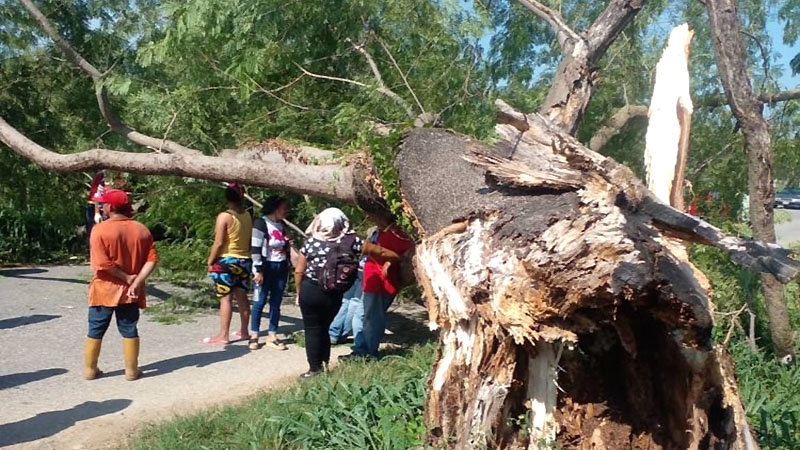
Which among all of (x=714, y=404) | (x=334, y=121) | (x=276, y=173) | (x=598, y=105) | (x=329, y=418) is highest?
(x=598, y=105)

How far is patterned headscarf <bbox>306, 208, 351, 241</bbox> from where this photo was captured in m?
6.61

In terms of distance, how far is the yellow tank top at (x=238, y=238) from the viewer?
7699mm

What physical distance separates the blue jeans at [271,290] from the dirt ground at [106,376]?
30 centimetres

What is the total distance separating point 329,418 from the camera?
482 cm

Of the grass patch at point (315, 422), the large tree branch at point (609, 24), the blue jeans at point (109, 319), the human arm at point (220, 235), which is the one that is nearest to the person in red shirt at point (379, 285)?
the grass patch at point (315, 422)

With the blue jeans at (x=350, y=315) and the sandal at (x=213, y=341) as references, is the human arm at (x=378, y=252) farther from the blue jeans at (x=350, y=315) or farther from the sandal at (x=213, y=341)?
the sandal at (x=213, y=341)

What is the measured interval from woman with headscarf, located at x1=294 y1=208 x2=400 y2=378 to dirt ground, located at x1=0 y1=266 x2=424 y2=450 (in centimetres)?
34

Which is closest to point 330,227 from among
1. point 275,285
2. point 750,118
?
point 275,285

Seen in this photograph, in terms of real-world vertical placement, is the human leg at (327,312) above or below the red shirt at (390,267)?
below

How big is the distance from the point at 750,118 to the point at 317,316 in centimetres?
357

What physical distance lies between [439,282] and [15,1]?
9.90 meters

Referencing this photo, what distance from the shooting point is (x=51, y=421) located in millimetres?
5605

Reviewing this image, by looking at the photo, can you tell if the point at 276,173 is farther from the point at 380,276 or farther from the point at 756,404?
the point at 756,404

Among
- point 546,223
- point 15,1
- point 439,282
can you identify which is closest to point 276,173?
point 439,282
